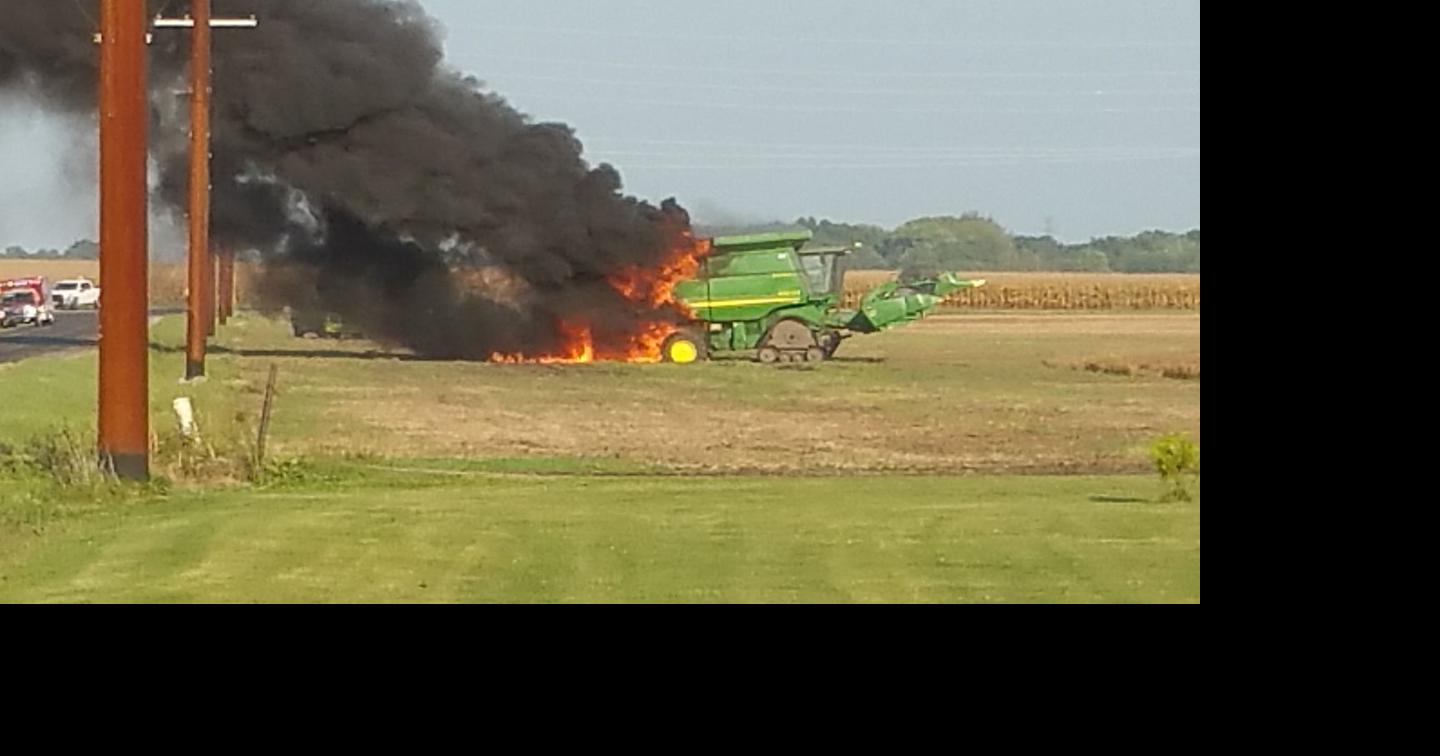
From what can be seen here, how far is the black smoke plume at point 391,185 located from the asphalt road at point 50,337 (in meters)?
0.97

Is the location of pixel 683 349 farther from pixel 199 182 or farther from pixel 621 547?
pixel 621 547

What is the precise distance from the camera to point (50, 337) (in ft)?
41.6

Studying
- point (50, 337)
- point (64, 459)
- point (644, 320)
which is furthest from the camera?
point (644, 320)

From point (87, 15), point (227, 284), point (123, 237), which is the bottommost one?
point (227, 284)

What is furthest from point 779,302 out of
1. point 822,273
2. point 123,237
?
point 123,237

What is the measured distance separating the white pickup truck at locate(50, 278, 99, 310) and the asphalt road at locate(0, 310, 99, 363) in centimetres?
5

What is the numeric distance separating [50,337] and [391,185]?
2.56m

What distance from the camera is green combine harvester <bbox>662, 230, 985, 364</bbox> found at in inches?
456

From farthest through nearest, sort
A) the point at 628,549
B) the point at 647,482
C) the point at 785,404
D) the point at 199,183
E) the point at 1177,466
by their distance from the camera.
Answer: the point at 199,183, the point at 785,404, the point at 647,482, the point at 1177,466, the point at 628,549

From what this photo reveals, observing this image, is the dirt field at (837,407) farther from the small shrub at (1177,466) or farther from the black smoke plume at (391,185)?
the black smoke plume at (391,185)

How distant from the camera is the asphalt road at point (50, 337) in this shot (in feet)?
39.7

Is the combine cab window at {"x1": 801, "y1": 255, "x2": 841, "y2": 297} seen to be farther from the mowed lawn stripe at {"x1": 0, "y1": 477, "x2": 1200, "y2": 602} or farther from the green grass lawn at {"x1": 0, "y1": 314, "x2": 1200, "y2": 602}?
the mowed lawn stripe at {"x1": 0, "y1": 477, "x2": 1200, "y2": 602}

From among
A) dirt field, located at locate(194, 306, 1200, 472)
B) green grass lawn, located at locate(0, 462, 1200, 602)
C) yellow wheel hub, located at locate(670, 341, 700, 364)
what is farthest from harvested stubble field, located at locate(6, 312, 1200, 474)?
yellow wheel hub, located at locate(670, 341, 700, 364)
